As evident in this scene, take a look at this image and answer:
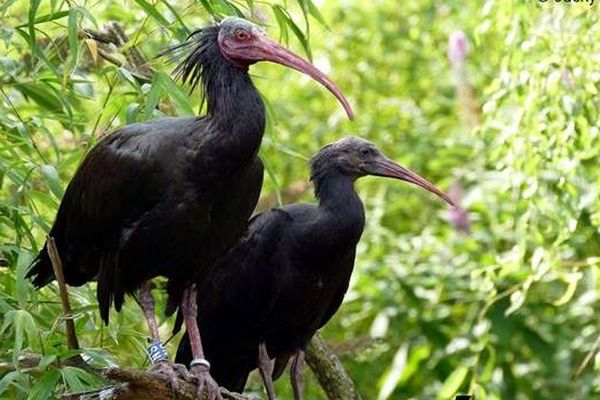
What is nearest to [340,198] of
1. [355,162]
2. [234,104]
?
[355,162]

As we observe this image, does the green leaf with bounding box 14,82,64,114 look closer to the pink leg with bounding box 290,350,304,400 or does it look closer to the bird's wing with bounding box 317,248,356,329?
the bird's wing with bounding box 317,248,356,329

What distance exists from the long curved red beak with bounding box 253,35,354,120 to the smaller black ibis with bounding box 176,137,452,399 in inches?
42.1

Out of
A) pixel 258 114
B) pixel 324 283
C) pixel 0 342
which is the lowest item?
pixel 0 342

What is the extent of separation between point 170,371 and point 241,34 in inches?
46.2

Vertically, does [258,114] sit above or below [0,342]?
above

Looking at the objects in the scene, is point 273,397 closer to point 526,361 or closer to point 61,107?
point 61,107

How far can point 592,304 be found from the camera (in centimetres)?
1015

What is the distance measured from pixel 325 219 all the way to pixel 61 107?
110 centimetres

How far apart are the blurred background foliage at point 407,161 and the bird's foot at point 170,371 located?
0.68 feet

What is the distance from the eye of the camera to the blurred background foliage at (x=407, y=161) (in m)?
6.02

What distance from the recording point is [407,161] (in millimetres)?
10539

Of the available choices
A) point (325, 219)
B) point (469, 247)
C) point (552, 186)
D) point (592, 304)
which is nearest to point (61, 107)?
point (325, 219)

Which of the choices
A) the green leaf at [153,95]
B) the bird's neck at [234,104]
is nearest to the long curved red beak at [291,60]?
the bird's neck at [234,104]

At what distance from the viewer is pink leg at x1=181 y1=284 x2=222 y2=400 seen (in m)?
5.51
